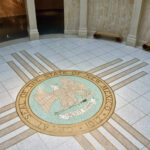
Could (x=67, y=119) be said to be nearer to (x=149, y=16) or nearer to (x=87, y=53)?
(x=87, y=53)

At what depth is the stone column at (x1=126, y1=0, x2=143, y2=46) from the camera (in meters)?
7.93

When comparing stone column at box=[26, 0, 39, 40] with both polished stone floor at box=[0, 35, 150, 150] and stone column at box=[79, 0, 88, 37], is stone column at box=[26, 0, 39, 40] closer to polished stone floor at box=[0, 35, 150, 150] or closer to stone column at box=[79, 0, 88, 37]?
polished stone floor at box=[0, 35, 150, 150]

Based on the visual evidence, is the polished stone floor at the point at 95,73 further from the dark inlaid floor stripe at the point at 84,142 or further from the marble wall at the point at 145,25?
the marble wall at the point at 145,25

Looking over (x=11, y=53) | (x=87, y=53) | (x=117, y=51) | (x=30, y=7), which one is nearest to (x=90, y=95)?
(x=87, y=53)

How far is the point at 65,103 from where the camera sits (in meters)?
5.31

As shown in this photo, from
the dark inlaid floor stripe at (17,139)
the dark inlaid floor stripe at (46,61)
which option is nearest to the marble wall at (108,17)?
the dark inlaid floor stripe at (46,61)

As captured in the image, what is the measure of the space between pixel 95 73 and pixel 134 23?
10.7 ft

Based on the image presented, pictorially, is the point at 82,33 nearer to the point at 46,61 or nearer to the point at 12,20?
the point at 46,61

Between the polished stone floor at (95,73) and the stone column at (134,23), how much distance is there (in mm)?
341

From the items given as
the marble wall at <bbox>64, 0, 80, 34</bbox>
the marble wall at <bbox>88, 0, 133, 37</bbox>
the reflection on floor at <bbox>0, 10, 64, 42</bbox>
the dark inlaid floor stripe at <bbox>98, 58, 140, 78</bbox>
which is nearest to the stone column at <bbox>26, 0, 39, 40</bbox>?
the reflection on floor at <bbox>0, 10, 64, 42</bbox>

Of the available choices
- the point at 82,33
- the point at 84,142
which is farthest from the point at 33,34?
the point at 84,142

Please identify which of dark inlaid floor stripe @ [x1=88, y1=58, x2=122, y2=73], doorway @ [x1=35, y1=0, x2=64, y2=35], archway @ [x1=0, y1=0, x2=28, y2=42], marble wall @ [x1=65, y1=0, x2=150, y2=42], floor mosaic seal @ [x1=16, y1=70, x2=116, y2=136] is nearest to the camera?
floor mosaic seal @ [x1=16, y1=70, x2=116, y2=136]

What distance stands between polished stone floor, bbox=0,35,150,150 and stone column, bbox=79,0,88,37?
398mm

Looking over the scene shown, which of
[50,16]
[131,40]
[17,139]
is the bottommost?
[17,139]
